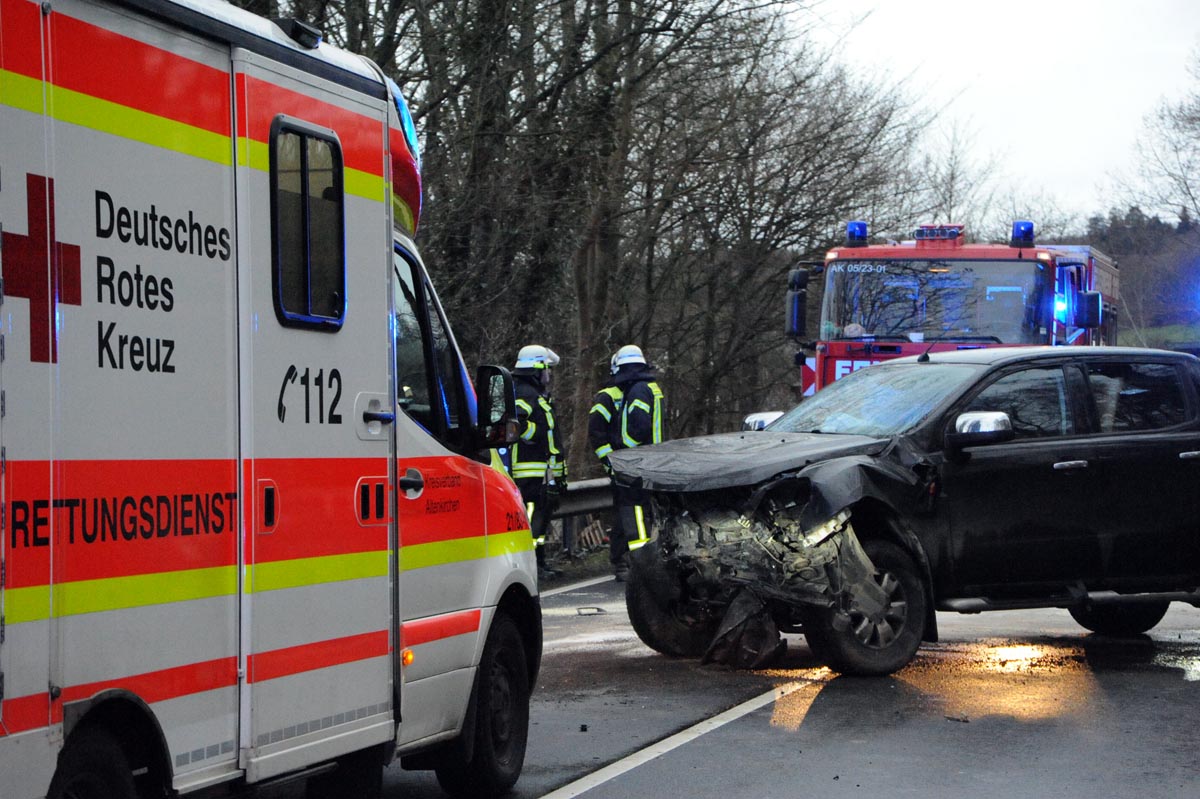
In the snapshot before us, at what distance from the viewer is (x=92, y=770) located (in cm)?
394

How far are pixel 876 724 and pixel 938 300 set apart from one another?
30.7 ft

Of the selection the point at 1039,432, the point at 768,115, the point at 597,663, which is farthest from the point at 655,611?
the point at 768,115

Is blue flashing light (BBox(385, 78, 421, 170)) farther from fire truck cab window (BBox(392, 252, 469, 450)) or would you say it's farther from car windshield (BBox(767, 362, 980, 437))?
car windshield (BBox(767, 362, 980, 437))

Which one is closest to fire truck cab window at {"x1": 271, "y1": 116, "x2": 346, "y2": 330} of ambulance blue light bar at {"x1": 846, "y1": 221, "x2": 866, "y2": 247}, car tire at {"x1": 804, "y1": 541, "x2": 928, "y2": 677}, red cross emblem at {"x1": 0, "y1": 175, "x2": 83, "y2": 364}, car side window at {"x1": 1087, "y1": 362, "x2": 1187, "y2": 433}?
red cross emblem at {"x1": 0, "y1": 175, "x2": 83, "y2": 364}

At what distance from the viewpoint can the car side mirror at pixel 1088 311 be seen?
16156mm

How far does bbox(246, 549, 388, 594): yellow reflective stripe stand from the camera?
181 inches

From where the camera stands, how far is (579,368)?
2181cm

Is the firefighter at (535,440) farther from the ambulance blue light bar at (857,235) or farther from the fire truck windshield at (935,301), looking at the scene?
the ambulance blue light bar at (857,235)

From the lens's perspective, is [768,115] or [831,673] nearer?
[831,673]

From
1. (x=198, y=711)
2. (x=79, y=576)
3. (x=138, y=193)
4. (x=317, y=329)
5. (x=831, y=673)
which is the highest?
(x=138, y=193)

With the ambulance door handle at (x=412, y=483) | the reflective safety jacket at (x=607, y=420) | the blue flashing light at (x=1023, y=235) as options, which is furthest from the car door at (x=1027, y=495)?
the blue flashing light at (x=1023, y=235)

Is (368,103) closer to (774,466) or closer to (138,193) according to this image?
(138,193)

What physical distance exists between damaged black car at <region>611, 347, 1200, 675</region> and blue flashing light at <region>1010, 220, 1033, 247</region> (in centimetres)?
677

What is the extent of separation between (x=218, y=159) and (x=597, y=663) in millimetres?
5442
